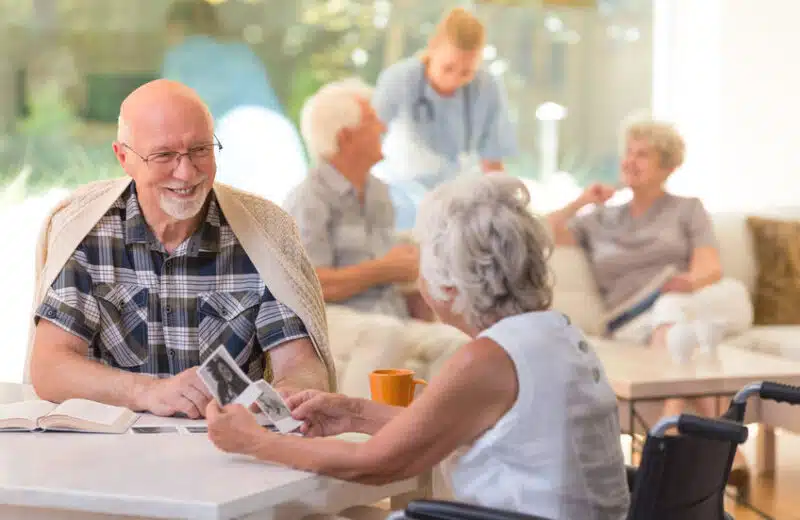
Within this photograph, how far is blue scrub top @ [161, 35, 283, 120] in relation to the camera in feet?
16.7

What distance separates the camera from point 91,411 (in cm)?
191

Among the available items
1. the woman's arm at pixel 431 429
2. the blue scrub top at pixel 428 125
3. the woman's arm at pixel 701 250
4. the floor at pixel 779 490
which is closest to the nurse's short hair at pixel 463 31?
the blue scrub top at pixel 428 125

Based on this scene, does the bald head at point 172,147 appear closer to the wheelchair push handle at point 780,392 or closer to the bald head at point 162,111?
the bald head at point 162,111

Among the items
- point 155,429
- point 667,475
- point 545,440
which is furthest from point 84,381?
point 667,475

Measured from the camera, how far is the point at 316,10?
5.41 m

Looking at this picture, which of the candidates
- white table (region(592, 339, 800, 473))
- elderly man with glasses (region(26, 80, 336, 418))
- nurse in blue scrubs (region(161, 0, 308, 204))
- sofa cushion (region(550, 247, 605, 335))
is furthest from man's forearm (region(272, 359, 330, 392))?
nurse in blue scrubs (region(161, 0, 308, 204))

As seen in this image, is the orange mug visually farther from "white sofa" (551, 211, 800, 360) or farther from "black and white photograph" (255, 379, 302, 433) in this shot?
"white sofa" (551, 211, 800, 360)

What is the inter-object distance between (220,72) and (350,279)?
1.63 metres

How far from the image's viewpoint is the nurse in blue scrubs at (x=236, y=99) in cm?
509

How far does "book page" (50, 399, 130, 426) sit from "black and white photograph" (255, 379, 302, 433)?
10.3 inches

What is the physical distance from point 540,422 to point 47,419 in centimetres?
80

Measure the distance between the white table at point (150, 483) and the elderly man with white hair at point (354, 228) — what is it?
1937 millimetres

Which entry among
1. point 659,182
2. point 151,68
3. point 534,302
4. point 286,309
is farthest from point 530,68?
point 534,302

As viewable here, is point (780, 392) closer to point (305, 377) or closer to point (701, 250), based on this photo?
point (305, 377)
